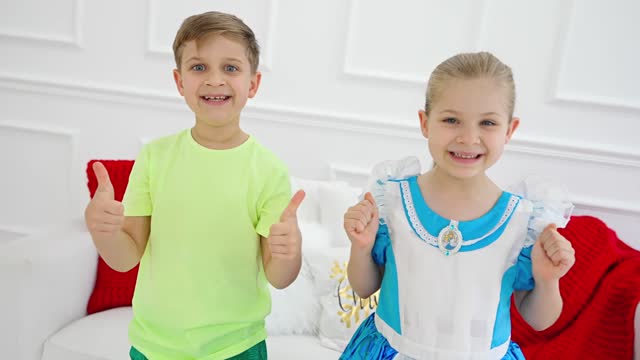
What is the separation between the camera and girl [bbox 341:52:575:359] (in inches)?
44.3

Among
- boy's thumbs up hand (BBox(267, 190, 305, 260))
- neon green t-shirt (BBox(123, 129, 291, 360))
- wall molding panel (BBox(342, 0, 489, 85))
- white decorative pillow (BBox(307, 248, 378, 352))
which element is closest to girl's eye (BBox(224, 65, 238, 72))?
neon green t-shirt (BBox(123, 129, 291, 360))

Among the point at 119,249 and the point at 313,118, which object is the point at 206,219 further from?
the point at 313,118

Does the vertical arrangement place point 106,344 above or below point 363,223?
below

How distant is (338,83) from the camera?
2506mm

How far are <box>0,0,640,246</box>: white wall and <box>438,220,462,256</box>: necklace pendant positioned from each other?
136 cm

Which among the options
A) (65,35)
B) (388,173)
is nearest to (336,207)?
(388,173)

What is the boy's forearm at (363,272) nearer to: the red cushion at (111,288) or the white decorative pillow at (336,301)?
the white decorative pillow at (336,301)

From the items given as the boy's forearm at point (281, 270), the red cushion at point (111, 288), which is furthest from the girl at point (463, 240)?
the red cushion at point (111, 288)

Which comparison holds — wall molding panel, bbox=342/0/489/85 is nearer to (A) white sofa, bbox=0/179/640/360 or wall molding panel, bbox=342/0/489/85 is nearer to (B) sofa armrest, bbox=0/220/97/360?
(A) white sofa, bbox=0/179/640/360

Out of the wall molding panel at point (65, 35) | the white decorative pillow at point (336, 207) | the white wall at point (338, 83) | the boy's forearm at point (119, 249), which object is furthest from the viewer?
the wall molding panel at point (65, 35)

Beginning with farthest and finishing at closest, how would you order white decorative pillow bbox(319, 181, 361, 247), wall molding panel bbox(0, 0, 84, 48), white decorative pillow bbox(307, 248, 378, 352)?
wall molding panel bbox(0, 0, 84, 48) < white decorative pillow bbox(319, 181, 361, 247) < white decorative pillow bbox(307, 248, 378, 352)

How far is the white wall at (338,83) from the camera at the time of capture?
238 cm

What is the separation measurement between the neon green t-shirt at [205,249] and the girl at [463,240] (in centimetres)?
18

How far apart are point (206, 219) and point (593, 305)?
1.19m
